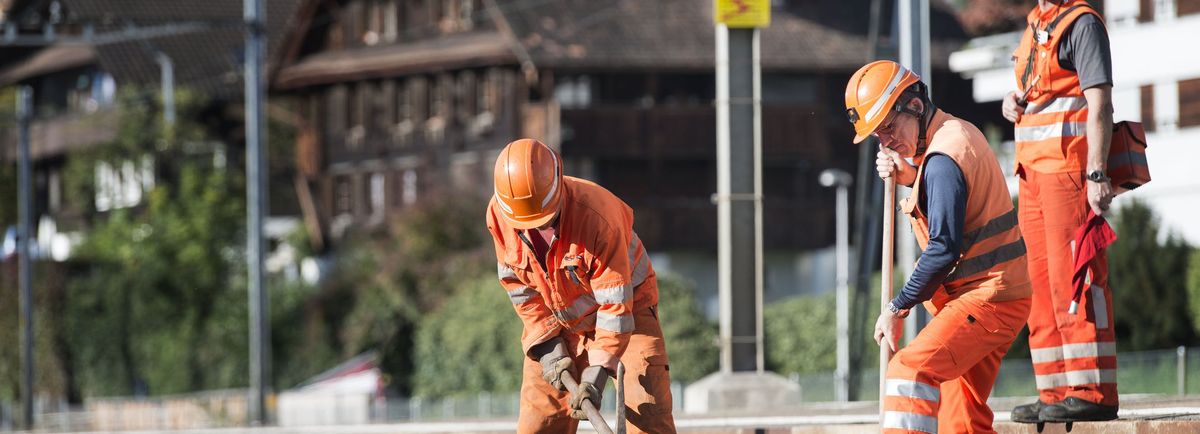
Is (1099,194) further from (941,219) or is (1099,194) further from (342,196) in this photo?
(342,196)

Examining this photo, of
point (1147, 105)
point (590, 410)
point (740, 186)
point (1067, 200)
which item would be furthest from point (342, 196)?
point (590, 410)

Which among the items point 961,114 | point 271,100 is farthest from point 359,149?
point 961,114

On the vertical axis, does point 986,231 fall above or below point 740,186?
below

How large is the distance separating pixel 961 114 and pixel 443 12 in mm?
12687

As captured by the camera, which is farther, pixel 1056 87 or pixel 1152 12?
pixel 1152 12

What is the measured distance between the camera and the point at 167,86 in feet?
182

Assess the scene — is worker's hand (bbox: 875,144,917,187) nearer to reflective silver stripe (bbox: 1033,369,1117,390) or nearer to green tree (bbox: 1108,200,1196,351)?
reflective silver stripe (bbox: 1033,369,1117,390)

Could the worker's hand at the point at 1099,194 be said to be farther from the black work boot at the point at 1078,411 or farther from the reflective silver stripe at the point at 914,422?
the reflective silver stripe at the point at 914,422

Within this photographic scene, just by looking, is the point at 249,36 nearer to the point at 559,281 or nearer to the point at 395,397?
the point at 395,397

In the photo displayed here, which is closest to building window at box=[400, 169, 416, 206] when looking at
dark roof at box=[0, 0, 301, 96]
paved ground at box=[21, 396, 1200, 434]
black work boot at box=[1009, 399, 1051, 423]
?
dark roof at box=[0, 0, 301, 96]

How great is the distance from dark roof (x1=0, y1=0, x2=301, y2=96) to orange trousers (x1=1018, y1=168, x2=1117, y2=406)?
4928cm

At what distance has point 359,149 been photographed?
5316 centimetres

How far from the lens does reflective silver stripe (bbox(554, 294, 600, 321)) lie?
28.1 feet

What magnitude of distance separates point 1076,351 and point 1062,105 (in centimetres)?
106
